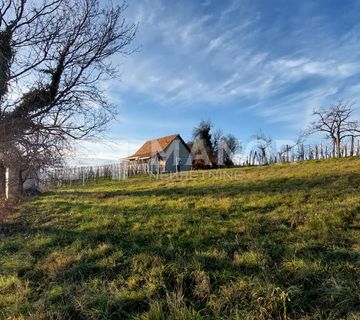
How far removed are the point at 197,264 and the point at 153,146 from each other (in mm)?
39641

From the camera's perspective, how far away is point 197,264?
4.32 m

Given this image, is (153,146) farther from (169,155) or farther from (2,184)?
(2,184)

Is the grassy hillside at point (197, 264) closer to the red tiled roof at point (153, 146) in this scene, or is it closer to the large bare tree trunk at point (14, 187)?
the large bare tree trunk at point (14, 187)

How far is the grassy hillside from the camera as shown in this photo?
3438 mm

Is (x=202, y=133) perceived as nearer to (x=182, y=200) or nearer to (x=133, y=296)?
(x=182, y=200)

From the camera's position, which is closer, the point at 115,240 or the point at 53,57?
the point at 115,240

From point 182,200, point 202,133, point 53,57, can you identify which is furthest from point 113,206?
point 202,133

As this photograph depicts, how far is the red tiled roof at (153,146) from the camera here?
41.2 m

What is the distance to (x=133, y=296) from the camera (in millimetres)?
3875

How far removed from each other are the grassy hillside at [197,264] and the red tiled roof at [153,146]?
3316cm

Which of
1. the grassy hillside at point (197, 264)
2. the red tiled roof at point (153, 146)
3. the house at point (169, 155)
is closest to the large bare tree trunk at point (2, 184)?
the grassy hillside at point (197, 264)

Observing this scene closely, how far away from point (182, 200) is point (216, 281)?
229 inches

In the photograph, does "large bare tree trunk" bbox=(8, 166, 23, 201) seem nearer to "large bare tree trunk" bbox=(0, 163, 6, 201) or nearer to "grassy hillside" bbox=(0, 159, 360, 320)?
"large bare tree trunk" bbox=(0, 163, 6, 201)

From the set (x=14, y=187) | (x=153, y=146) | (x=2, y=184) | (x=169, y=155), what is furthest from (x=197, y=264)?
(x=153, y=146)
